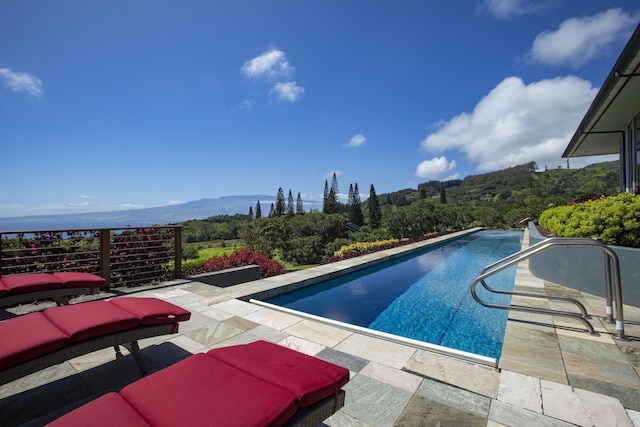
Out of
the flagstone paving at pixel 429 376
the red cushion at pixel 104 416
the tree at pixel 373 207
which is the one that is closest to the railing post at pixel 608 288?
the flagstone paving at pixel 429 376

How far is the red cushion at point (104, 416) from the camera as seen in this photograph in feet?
3.77

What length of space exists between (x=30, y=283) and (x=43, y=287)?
123mm

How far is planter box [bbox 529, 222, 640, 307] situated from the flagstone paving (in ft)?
2.00

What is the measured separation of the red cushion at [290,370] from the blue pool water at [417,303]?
9.51 feet

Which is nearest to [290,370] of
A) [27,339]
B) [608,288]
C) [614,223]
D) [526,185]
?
[27,339]

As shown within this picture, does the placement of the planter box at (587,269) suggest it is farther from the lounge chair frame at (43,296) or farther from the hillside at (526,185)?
the hillside at (526,185)

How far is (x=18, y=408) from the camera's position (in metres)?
1.91

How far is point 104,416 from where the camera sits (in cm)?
121

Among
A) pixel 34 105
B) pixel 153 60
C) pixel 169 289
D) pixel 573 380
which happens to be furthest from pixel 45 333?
pixel 34 105

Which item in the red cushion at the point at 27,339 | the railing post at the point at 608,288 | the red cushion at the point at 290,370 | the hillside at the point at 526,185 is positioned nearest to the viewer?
the red cushion at the point at 290,370

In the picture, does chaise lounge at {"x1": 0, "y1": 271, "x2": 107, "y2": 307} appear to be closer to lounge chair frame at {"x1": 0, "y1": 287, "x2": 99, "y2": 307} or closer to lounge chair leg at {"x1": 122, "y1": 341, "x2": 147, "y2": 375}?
lounge chair frame at {"x1": 0, "y1": 287, "x2": 99, "y2": 307}

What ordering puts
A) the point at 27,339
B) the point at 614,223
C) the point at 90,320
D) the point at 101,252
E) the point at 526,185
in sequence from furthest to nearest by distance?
the point at 526,185, the point at 101,252, the point at 614,223, the point at 90,320, the point at 27,339

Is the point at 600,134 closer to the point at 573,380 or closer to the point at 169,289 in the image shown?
the point at 573,380

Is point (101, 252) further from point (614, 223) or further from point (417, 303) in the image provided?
point (614, 223)
